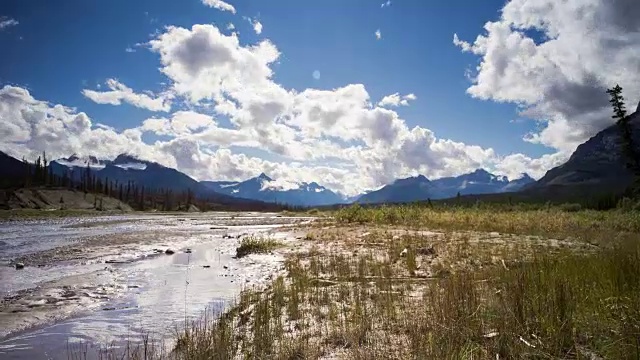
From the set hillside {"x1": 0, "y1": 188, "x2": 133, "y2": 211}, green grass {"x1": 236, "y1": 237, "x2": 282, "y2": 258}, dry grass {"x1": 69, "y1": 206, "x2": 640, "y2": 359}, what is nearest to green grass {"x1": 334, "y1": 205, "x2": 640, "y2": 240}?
green grass {"x1": 236, "y1": 237, "x2": 282, "y2": 258}

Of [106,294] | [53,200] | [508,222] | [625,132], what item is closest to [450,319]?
[106,294]

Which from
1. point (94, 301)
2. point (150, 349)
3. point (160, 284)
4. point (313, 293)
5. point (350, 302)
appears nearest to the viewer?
point (150, 349)

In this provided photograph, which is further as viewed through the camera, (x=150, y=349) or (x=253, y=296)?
(x=253, y=296)

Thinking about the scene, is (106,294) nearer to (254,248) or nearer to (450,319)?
(450,319)

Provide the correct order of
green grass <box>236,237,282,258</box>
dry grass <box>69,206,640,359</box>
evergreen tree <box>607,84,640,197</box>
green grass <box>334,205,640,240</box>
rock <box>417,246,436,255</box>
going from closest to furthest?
dry grass <box>69,206,640,359</box> < rock <box>417,246,436,255</box> < green grass <box>236,237,282,258</box> < green grass <box>334,205,640,240</box> < evergreen tree <box>607,84,640,197</box>

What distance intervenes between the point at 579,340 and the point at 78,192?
5698 inches

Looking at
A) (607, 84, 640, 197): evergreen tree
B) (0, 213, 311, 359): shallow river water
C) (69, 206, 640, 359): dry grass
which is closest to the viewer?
(69, 206, 640, 359): dry grass

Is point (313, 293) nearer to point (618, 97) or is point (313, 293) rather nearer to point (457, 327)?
point (457, 327)

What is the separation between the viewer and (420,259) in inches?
543

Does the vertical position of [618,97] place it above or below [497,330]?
above

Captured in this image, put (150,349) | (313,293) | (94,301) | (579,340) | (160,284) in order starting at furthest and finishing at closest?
(160,284)
(94,301)
(313,293)
(150,349)
(579,340)

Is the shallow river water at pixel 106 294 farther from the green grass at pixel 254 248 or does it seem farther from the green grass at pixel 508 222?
the green grass at pixel 508 222

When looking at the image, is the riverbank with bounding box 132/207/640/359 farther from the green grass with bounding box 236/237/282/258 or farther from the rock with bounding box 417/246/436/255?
the green grass with bounding box 236/237/282/258

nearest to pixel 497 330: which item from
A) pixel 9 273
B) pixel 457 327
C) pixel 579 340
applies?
pixel 457 327
